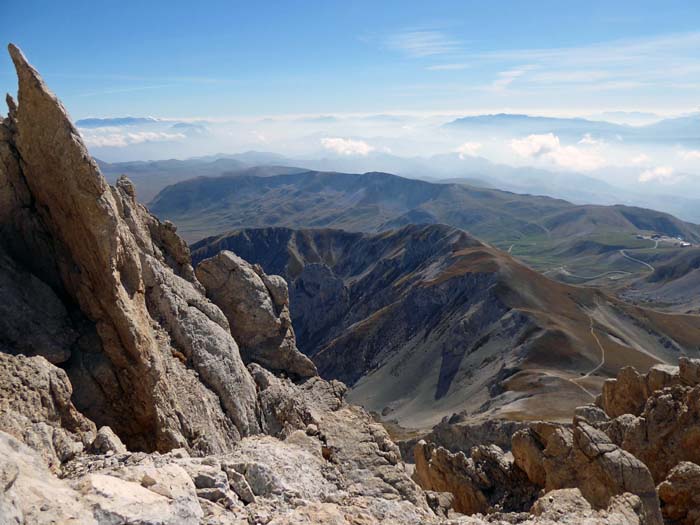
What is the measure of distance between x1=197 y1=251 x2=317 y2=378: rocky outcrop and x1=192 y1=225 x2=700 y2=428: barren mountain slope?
46.2 meters

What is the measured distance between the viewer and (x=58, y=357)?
2180 cm

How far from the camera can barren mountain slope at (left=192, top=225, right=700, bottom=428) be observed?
322ft

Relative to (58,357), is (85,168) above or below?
above

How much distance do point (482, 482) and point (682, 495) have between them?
11.1m

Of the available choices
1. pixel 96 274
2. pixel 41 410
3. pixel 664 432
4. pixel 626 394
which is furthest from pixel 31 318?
pixel 626 394

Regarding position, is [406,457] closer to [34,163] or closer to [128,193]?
[128,193]

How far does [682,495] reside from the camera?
23.9 m

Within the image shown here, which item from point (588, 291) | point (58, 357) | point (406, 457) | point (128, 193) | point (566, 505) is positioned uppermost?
point (128, 193)

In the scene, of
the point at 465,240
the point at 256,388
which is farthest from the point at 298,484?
the point at 465,240

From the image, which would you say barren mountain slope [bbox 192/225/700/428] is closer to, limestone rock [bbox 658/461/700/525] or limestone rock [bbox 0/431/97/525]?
limestone rock [bbox 658/461/700/525]

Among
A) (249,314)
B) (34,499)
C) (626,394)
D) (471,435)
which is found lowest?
(471,435)

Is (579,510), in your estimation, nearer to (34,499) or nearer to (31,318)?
(34,499)

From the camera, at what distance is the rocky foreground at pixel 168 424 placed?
13500 millimetres

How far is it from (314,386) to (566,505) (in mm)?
22005
